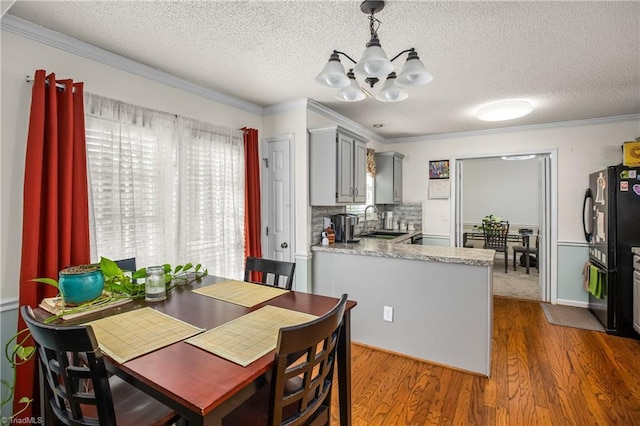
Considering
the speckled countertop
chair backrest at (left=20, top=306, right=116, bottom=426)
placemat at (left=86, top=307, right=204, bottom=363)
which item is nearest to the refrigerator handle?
the speckled countertop

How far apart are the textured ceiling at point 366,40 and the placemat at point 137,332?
1.57m

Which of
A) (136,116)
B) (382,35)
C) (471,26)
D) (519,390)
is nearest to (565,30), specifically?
(471,26)

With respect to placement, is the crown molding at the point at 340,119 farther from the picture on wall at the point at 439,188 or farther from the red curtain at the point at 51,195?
the red curtain at the point at 51,195

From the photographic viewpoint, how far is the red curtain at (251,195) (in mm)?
3064

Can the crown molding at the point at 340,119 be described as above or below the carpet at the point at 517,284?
above

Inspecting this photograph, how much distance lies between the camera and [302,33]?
187 centimetres

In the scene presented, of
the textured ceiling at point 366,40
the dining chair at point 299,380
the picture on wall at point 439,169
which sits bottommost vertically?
the dining chair at point 299,380

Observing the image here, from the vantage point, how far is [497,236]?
5965 mm

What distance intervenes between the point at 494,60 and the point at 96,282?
9.35 feet

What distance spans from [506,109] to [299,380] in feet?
10.4

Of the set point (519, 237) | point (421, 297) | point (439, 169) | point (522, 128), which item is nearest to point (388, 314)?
point (421, 297)

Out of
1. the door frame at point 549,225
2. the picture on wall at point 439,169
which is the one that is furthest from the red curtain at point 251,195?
the door frame at point 549,225

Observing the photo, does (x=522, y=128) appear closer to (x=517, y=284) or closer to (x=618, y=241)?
(x=618, y=241)

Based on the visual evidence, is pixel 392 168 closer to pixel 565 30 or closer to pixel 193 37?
pixel 565 30
